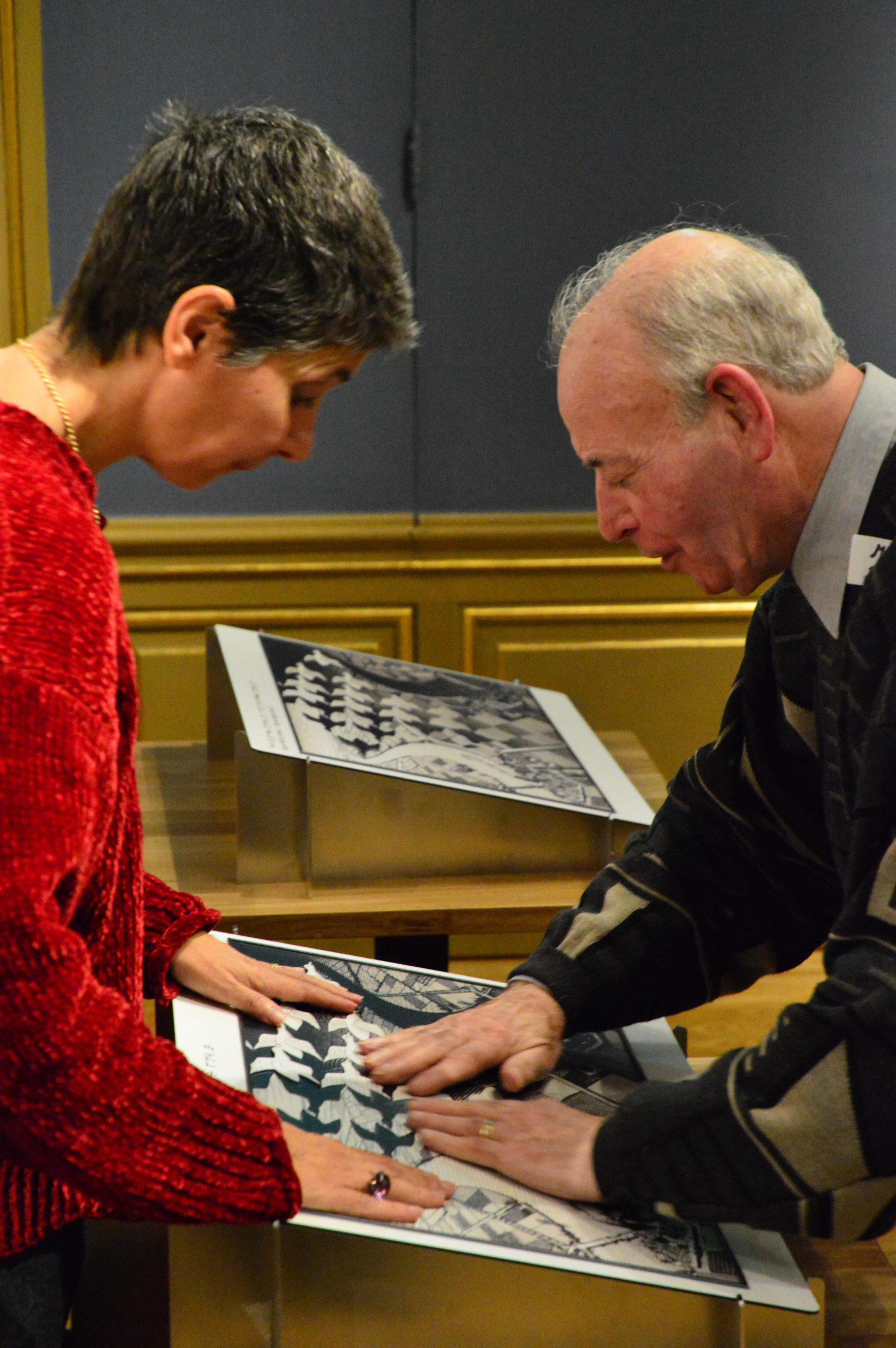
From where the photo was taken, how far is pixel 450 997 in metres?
1.55

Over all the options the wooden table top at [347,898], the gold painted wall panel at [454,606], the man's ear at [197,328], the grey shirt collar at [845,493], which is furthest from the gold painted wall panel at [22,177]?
the grey shirt collar at [845,493]

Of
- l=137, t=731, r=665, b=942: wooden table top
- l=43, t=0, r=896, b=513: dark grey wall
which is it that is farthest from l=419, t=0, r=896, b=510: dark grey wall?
l=137, t=731, r=665, b=942: wooden table top

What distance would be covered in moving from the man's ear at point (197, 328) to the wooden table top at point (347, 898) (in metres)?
0.99

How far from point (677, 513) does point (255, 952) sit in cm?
68

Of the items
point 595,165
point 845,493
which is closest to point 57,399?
point 845,493

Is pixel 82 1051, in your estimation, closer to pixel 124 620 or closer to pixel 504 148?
pixel 124 620

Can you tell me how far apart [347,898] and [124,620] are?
1.07 m

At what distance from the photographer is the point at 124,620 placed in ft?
3.34

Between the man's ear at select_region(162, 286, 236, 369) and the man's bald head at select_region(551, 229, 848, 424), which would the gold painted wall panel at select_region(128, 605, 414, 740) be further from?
the man's ear at select_region(162, 286, 236, 369)

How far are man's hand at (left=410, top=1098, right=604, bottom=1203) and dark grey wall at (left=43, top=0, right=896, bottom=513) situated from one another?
245cm

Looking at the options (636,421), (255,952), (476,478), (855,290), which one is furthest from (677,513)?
(855,290)

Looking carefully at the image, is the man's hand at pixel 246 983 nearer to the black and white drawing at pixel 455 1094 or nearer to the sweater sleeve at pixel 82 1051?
the black and white drawing at pixel 455 1094

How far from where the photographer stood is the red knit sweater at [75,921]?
36.9 inches

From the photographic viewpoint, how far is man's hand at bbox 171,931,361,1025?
146 centimetres
